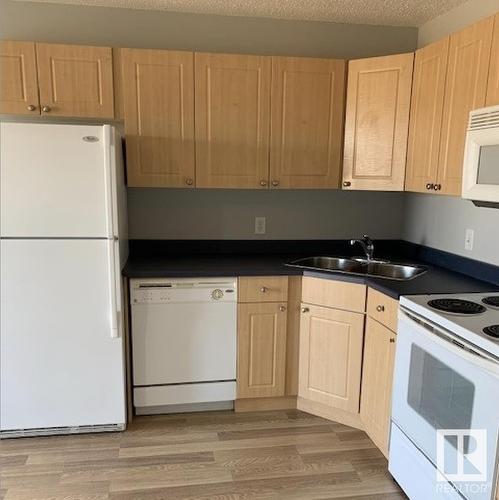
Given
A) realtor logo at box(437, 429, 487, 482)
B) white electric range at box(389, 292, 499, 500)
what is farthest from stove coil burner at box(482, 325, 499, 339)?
realtor logo at box(437, 429, 487, 482)

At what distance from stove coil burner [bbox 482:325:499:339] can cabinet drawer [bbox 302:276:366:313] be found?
855mm

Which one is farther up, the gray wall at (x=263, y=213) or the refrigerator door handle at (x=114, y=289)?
the gray wall at (x=263, y=213)

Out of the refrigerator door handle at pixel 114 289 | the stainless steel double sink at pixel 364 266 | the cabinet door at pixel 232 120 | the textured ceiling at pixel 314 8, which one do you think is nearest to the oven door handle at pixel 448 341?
the stainless steel double sink at pixel 364 266

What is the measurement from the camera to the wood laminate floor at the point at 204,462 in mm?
2086

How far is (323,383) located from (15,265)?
185 centimetres

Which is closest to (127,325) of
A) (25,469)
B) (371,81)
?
(25,469)

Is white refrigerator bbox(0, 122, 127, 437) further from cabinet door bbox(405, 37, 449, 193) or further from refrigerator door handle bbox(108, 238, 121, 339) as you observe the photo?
cabinet door bbox(405, 37, 449, 193)

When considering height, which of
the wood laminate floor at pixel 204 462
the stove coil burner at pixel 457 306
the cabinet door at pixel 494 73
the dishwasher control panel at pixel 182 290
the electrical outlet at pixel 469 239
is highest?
the cabinet door at pixel 494 73

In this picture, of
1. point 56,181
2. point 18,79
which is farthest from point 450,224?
point 18,79

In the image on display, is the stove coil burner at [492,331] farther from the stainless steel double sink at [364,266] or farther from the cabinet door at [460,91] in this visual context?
the stainless steel double sink at [364,266]

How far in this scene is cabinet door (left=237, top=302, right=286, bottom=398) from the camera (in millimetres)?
2654

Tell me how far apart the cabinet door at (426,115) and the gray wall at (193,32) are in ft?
2.09

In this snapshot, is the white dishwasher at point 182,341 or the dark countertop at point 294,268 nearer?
the dark countertop at point 294,268

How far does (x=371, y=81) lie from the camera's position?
264 centimetres
